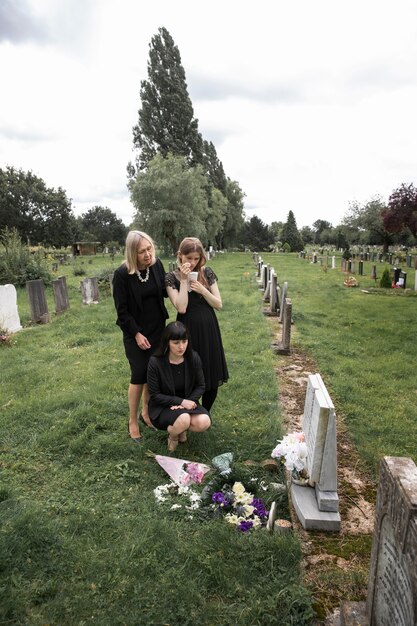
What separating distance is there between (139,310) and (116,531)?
6.12ft

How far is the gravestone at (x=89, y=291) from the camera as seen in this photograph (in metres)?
12.8

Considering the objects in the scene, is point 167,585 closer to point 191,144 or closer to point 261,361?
point 261,361

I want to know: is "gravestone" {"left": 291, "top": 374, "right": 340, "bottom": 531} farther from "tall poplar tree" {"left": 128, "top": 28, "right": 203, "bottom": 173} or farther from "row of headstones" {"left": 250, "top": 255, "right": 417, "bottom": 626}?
"tall poplar tree" {"left": 128, "top": 28, "right": 203, "bottom": 173}

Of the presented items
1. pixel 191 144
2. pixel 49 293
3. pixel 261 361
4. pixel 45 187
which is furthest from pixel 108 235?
pixel 261 361

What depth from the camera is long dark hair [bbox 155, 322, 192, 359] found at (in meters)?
3.67

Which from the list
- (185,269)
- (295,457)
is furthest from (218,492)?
(185,269)

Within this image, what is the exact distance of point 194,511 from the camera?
302 cm

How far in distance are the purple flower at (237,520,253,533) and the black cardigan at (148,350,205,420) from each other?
120 cm

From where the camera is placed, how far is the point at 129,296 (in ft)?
12.5

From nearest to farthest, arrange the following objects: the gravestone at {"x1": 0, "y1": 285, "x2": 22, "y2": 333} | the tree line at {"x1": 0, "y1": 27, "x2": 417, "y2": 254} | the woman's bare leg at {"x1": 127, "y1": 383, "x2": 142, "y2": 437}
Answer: the woman's bare leg at {"x1": 127, "y1": 383, "x2": 142, "y2": 437} < the gravestone at {"x1": 0, "y1": 285, "x2": 22, "y2": 333} < the tree line at {"x1": 0, "y1": 27, "x2": 417, "y2": 254}

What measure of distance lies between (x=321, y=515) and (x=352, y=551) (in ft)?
0.93

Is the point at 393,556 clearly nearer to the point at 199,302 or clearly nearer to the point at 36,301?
the point at 199,302

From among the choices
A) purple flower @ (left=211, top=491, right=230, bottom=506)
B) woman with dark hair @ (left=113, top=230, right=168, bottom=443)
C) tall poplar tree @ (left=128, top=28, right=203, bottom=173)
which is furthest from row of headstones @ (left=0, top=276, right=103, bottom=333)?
tall poplar tree @ (left=128, top=28, right=203, bottom=173)

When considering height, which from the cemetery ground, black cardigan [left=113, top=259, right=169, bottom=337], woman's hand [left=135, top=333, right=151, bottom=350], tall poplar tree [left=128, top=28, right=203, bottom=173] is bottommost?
the cemetery ground
